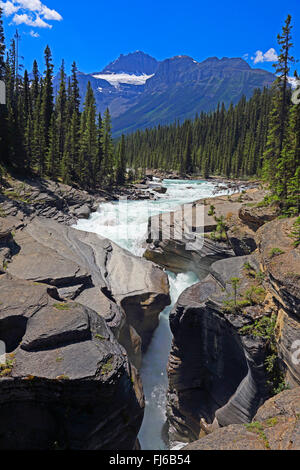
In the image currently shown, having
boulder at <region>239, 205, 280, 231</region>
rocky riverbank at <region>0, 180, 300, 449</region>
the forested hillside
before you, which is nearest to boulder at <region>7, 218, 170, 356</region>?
rocky riverbank at <region>0, 180, 300, 449</region>

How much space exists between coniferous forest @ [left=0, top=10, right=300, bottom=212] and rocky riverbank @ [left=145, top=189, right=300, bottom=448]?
5.87 meters

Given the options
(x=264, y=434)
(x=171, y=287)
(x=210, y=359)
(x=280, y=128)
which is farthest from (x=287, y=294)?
(x=280, y=128)

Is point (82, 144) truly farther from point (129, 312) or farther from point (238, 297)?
point (238, 297)

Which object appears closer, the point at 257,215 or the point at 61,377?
the point at 61,377

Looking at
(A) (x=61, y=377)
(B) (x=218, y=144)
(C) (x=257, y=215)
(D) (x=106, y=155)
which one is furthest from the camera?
(B) (x=218, y=144)

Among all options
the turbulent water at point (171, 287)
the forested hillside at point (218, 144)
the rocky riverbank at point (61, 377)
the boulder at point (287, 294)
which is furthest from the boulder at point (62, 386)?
the forested hillside at point (218, 144)

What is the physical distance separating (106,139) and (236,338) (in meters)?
47.2

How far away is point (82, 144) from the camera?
43469 millimetres

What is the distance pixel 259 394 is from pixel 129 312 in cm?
709

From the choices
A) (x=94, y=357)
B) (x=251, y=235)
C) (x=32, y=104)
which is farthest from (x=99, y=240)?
(x=32, y=104)

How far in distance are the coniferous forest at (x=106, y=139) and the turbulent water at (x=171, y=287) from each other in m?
8.66

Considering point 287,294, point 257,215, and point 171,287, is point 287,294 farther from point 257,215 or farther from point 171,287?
point 171,287

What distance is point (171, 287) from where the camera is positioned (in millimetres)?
17875

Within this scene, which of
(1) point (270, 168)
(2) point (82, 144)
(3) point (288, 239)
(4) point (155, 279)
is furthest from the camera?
(2) point (82, 144)
